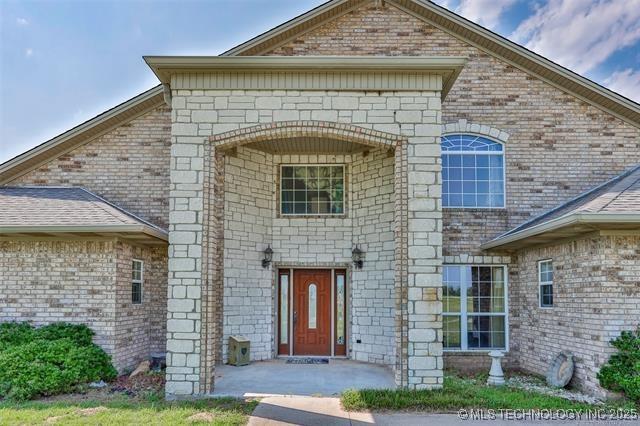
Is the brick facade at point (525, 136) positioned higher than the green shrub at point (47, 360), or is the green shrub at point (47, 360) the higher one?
the brick facade at point (525, 136)

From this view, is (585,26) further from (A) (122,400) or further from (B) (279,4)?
(A) (122,400)

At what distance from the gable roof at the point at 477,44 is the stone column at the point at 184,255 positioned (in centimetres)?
447

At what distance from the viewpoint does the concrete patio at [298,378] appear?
329 inches

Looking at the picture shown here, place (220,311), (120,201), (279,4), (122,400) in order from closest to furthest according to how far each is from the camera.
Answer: (122,400) → (220,311) → (120,201) → (279,4)

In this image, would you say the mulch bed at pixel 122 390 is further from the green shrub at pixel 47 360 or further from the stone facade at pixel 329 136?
the stone facade at pixel 329 136

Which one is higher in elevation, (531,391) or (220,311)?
(220,311)

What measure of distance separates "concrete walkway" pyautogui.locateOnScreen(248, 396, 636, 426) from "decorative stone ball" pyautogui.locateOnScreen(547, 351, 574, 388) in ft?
7.05

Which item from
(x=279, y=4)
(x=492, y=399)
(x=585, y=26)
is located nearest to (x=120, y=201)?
(x=279, y=4)

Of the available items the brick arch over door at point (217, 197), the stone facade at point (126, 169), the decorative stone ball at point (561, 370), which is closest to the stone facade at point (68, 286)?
the stone facade at point (126, 169)

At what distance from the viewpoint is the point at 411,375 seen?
7934 mm

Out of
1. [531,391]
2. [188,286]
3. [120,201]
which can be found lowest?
[531,391]

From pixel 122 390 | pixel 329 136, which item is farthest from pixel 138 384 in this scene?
pixel 329 136

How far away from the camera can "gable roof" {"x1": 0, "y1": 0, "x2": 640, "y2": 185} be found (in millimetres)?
11555

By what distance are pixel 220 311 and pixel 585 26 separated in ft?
37.2
